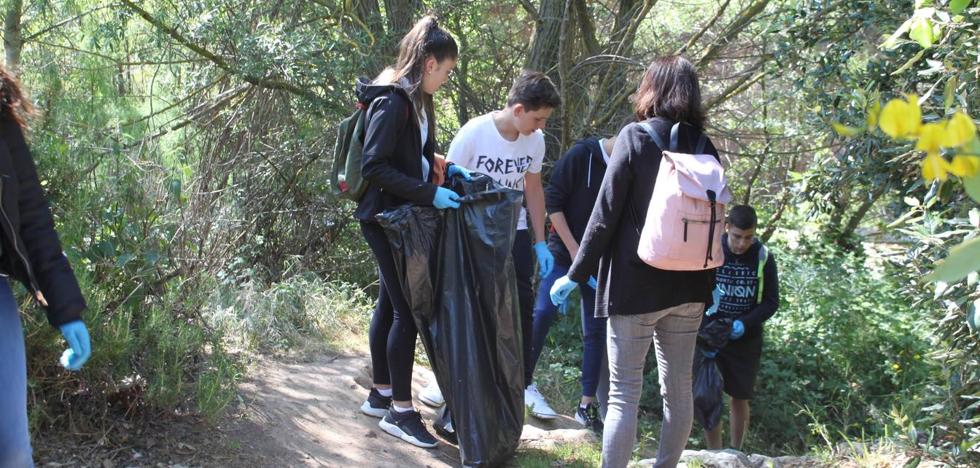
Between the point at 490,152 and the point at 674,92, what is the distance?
126 centimetres

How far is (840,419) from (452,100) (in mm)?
3717

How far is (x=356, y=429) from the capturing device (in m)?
4.24

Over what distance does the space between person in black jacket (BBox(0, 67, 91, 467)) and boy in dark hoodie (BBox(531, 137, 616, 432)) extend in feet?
8.32

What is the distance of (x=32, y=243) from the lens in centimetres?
244

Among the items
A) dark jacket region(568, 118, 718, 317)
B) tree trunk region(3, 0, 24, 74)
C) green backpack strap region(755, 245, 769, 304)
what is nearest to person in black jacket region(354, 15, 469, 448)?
dark jacket region(568, 118, 718, 317)

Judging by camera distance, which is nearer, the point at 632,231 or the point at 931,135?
the point at 931,135

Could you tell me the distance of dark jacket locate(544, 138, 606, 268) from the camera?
4551mm

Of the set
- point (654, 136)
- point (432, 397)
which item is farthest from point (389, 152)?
point (432, 397)

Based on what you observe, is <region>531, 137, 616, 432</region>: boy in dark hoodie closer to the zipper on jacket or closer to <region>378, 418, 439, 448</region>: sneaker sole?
<region>378, 418, 439, 448</region>: sneaker sole

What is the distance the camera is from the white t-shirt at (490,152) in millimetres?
4348

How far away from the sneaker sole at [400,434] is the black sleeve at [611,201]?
1.24m

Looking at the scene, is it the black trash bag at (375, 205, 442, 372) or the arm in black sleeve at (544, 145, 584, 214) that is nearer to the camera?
the black trash bag at (375, 205, 442, 372)

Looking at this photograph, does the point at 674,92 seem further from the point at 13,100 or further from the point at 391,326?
the point at 13,100

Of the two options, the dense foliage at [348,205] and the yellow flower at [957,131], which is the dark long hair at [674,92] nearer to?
the dense foliage at [348,205]
